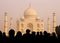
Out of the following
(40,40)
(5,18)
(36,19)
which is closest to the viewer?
(40,40)

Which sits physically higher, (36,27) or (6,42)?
(6,42)

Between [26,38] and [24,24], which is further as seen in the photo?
[24,24]

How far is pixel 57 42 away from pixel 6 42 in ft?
5.76

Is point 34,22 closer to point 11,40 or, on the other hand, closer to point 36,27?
point 36,27

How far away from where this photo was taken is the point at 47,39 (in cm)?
952

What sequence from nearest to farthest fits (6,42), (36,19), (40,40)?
(6,42) < (40,40) < (36,19)

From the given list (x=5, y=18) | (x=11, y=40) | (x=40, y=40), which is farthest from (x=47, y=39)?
(x=5, y=18)

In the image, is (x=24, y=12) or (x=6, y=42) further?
(x=24, y=12)

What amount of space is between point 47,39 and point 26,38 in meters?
0.75

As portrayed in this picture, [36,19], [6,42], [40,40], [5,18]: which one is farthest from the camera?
[36,19]

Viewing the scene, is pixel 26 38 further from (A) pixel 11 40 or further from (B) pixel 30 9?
(B) pixel 30 9

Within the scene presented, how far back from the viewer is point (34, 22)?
5338cm

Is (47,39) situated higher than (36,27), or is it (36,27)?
(47,39)

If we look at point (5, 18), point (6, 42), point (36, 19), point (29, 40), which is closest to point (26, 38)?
point (29, 40)
